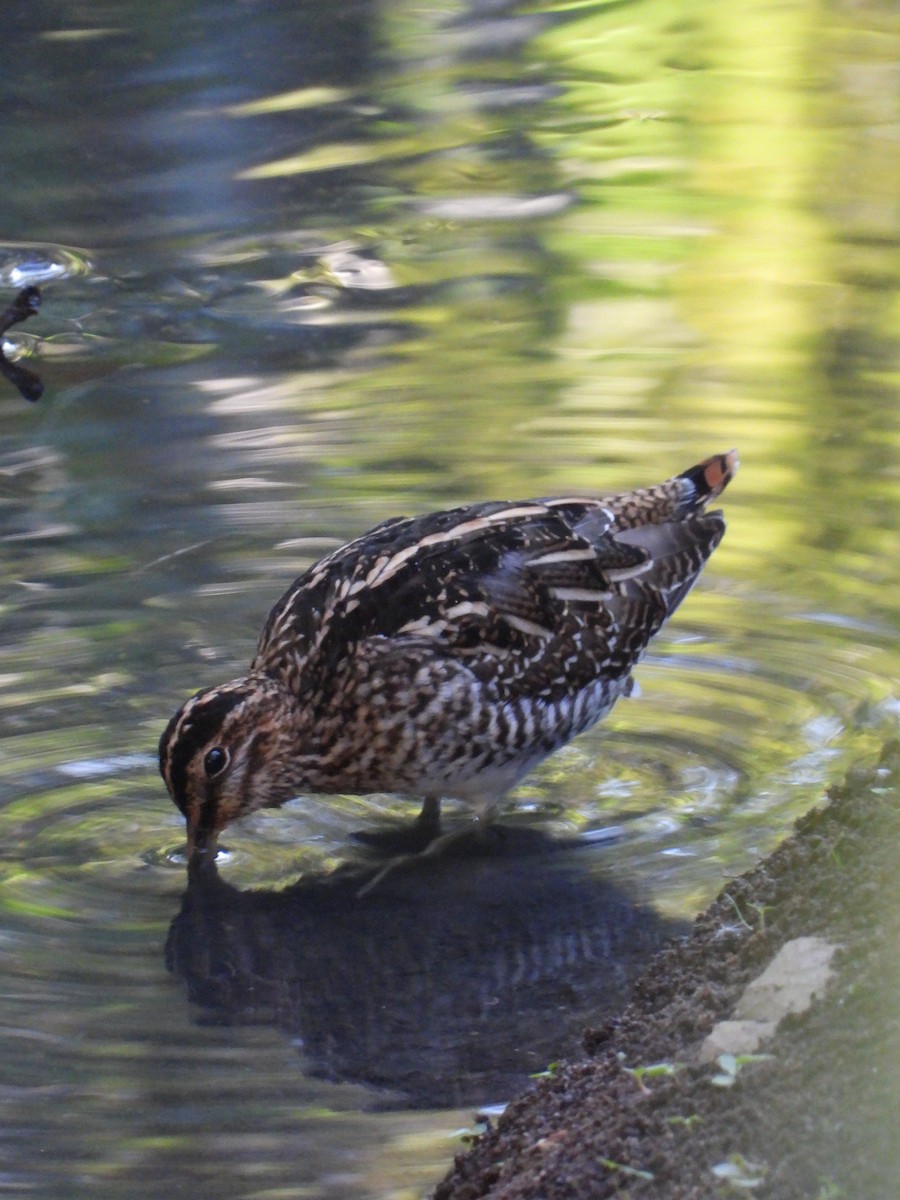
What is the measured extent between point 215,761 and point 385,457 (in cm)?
288

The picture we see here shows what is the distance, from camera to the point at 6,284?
417 inches

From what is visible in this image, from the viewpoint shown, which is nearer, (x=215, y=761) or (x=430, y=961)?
(x=430, y=961)

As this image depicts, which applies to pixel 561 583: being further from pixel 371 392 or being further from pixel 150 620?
pixel 371 392

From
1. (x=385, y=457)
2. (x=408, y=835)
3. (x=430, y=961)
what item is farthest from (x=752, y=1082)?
(x=385, y=457)

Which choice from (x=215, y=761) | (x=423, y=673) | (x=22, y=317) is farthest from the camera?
(x=423, y=673)

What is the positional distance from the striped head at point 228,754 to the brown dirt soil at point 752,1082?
1456 mm

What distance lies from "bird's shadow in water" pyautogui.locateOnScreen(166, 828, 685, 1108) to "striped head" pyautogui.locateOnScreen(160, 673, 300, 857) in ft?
0.57

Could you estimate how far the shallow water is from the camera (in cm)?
500

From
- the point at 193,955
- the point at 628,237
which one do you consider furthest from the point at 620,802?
the point at 628,237

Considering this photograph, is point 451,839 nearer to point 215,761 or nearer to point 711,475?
point 215,761

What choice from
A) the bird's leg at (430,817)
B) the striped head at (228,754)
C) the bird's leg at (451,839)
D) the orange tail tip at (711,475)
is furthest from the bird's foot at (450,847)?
the orange tail tip at (711,475)

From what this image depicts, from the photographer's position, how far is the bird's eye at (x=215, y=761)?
5.73 metres

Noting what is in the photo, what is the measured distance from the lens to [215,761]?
576 cm

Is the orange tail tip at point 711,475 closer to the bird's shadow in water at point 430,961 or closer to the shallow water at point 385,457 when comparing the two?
the shallow water at point 385,457
